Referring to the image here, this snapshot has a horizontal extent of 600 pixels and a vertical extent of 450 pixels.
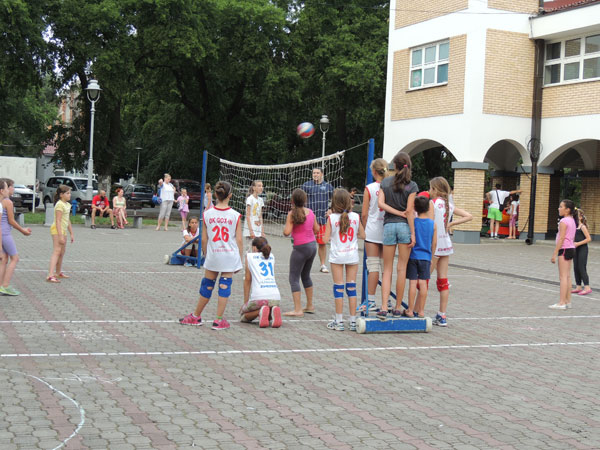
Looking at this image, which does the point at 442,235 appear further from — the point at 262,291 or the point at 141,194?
the point at 141,194

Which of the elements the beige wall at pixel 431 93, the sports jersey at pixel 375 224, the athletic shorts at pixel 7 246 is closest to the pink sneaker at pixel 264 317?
the sports jersey at pixel 375 224

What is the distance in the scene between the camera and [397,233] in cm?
930

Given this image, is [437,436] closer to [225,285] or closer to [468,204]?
[225,285]

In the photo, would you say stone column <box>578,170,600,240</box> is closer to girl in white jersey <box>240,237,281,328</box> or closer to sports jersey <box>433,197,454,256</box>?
sports jersey <box>433,197,454,256</box>

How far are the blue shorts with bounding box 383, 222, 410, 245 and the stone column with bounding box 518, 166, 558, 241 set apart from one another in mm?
18842

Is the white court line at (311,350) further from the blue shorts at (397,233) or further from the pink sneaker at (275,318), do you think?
the blue shorts at (397,233)

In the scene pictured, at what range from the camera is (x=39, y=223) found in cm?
2866

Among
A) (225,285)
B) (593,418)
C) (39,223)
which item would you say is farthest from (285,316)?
(39,223)

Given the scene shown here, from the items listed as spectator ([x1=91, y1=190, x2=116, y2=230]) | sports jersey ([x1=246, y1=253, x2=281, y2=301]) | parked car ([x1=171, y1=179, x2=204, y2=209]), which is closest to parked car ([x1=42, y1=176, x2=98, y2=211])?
spectator ([x1=91, y1=190, x2=116, y2=230])

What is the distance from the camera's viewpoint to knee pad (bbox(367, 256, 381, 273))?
376 inches

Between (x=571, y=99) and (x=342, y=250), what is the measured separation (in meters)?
18.7

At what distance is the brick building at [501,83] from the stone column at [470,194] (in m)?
0.03

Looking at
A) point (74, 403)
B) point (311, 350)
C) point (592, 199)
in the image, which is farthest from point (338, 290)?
point (592, 199)

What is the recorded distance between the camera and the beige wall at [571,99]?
80.3 feet
